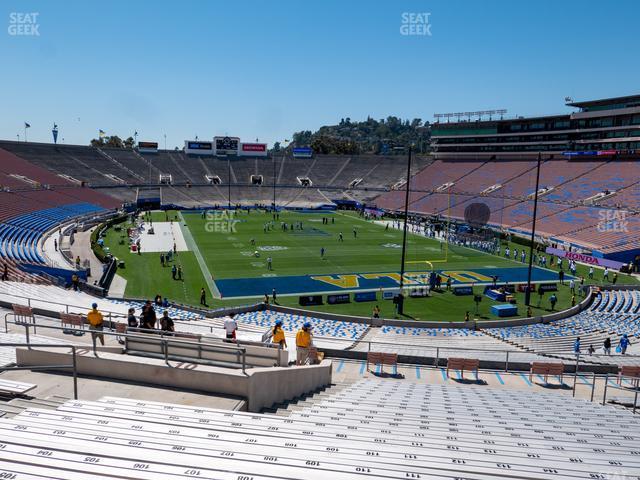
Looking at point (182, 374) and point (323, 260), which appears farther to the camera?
point (323, 260)

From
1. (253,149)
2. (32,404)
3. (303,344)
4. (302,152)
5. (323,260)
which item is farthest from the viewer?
(302,152)

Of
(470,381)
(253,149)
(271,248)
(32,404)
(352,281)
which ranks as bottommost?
(470,381)

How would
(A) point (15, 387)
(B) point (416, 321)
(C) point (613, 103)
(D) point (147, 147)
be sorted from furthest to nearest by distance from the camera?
(D) point (147, 147) → (C) point (613, 103) → (B) point (416, 321) → (A) point (15, 387)

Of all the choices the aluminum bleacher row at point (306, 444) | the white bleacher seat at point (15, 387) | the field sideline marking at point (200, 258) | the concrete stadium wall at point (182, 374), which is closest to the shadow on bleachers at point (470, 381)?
the aluminum bleacher row at point (306, 444)

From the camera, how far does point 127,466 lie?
4.50 m

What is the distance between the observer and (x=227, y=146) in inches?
3971

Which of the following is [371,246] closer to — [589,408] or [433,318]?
[433,318]

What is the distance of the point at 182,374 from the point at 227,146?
96485 mm

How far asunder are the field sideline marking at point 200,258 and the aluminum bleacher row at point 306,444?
2313cm

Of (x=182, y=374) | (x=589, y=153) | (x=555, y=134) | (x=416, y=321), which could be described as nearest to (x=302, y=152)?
(x=555, y=134)

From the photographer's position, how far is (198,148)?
99750mm

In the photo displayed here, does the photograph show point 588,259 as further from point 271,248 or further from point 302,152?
point 302,152

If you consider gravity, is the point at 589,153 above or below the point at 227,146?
below

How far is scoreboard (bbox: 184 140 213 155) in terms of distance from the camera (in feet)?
326
